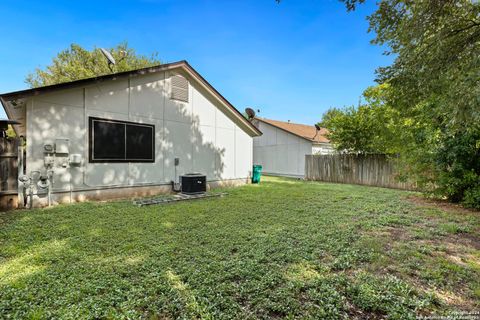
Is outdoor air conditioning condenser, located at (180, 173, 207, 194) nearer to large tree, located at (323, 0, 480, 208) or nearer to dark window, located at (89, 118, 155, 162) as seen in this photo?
dark window, located at (89, 118, 155, 162)

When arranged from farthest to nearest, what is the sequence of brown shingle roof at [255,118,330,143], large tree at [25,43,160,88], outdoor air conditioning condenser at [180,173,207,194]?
1. large tree at [25,43,160,88]
2. brown shingle roof at [255,118,330,143]
3. outdoor air conditioning condenser at [180,173,207,194]

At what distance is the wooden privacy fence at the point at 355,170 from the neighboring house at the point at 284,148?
0.95m

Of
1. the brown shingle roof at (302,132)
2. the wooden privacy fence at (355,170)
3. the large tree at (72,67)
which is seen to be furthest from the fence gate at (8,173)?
the large tree at (72,67)

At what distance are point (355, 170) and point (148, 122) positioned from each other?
10.6 m

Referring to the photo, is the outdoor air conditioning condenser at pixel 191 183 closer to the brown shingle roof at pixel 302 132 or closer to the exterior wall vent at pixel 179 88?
the exterior wall vent at pixel 179 88

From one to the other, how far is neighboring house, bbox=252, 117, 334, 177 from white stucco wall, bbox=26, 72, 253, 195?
18.6 feet

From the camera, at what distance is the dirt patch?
582 centimetres

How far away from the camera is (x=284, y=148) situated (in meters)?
16.4

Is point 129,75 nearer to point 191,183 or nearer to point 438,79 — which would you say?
point 191,183

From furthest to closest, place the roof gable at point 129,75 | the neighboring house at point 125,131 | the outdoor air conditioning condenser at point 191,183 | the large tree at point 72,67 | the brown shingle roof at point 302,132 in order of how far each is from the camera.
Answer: the large tree at point 72,67, the brown shingle roof at point 302,132, the outdoor air conditioning condenser at point 191,183, the neighboring house at point 125,131, the roof gable at point 129,75

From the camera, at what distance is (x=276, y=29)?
31.8 ft

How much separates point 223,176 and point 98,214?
214 inches

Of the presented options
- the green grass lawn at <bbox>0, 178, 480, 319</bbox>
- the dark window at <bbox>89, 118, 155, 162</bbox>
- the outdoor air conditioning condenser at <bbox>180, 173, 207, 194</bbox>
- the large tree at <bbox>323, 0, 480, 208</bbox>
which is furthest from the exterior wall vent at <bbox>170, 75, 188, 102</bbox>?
the large tree at <bbox>323, 0, 480, 208</bbox>

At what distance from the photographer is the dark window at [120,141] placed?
6.47 m
